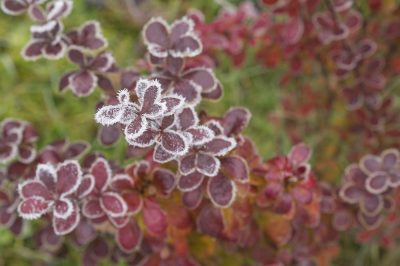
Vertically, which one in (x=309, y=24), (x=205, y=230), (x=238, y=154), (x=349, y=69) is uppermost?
(x=309, y=24)

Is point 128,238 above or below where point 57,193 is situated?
below

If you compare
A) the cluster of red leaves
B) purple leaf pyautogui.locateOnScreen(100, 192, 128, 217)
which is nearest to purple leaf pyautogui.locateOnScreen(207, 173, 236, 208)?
the cluster of red leaves

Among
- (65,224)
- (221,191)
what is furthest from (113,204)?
(221,191)

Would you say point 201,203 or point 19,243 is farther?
point 19,243

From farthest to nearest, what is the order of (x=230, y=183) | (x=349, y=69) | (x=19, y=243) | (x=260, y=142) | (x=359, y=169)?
(x=260, y=142)
(x=19, y=243)
(x=349, y=69)
(x=359, y=169)
(x=230, y=183)

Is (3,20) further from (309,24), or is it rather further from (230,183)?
(230,183)

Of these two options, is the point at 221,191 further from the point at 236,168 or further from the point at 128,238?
the point at 128,238

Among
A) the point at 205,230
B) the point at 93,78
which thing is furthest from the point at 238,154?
the point at 93,78


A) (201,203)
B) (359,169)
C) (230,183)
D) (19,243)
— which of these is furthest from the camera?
(19,243)

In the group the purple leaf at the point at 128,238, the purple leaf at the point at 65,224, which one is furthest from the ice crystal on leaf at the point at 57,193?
the purple leaf at the point at 128,238

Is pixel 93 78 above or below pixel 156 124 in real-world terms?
above
